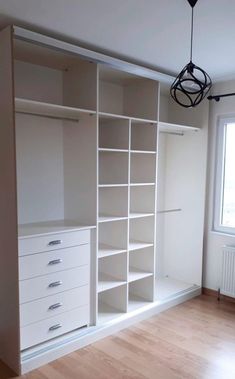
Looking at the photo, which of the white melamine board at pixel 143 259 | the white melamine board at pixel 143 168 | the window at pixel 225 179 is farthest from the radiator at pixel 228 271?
the white melamine board at pixel 143 168

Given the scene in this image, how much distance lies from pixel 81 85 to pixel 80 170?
0.75 meters

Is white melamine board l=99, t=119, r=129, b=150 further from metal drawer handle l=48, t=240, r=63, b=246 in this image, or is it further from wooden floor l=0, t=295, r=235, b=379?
wooden floor l=0, t=295, r=235, b=379

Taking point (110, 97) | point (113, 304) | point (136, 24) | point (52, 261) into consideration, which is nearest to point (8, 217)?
point (52, 261)

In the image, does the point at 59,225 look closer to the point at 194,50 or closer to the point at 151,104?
the point at 151,104

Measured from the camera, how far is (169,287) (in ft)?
12.4

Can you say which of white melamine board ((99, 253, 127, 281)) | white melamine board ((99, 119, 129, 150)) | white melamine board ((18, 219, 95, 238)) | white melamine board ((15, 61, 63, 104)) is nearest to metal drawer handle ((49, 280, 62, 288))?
white melamine board ((18, 219, 95, 238))

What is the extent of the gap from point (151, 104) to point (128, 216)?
1171mm

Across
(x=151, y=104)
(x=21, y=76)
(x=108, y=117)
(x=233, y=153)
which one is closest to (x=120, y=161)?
(x=108, y=117)

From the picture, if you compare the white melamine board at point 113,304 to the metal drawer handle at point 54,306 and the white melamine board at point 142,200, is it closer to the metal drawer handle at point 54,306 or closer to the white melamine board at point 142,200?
the metal drawer handle at point 54,306

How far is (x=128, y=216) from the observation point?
9.89 ft

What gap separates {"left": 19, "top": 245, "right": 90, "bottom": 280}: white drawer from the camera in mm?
2283

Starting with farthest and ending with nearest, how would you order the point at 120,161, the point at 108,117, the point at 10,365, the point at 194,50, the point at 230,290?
the point at 230,290
the point at 120,161
the point at 108,117
the point at 194,50
the point at 10,365

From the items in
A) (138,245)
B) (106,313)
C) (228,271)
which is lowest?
(106,313)

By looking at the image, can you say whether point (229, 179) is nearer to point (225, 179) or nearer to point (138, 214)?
point (225, 179)
